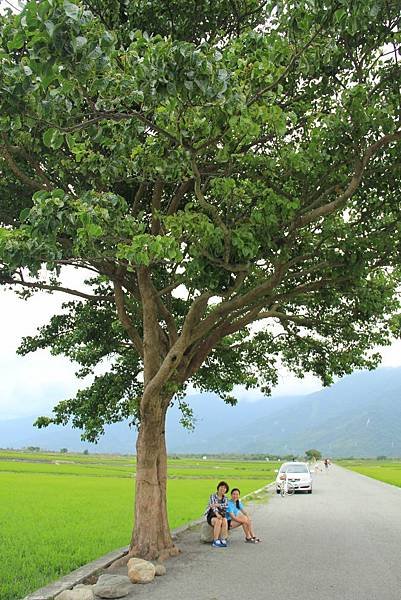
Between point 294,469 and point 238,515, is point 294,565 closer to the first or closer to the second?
point 238,515

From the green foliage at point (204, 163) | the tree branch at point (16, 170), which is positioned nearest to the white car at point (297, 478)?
the green foliage at point (204, 163)

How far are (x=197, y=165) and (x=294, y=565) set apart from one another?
22.9 feet

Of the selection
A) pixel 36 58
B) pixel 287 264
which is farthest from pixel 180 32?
pixel 36 58

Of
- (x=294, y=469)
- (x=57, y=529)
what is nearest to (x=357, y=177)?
(x=57, y=529)

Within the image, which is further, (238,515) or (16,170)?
(238,515)

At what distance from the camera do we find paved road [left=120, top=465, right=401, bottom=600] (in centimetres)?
822

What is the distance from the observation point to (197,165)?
A: 8992 mm

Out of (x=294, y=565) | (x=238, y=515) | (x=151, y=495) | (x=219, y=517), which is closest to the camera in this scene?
(x=294, y=565)

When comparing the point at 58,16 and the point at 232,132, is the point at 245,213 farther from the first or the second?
the point at 58,16

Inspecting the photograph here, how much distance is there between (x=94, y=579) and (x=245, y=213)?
20.7 ft

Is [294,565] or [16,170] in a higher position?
[16,170]

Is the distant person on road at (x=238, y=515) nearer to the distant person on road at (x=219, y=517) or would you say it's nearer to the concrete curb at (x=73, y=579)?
the distant person on road at (x=219, y=517)

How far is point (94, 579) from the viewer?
31.1ft

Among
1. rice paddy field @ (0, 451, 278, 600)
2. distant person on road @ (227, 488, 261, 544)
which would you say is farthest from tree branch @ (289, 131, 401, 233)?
rice paddy field @ (0, 451, 278, 600)
